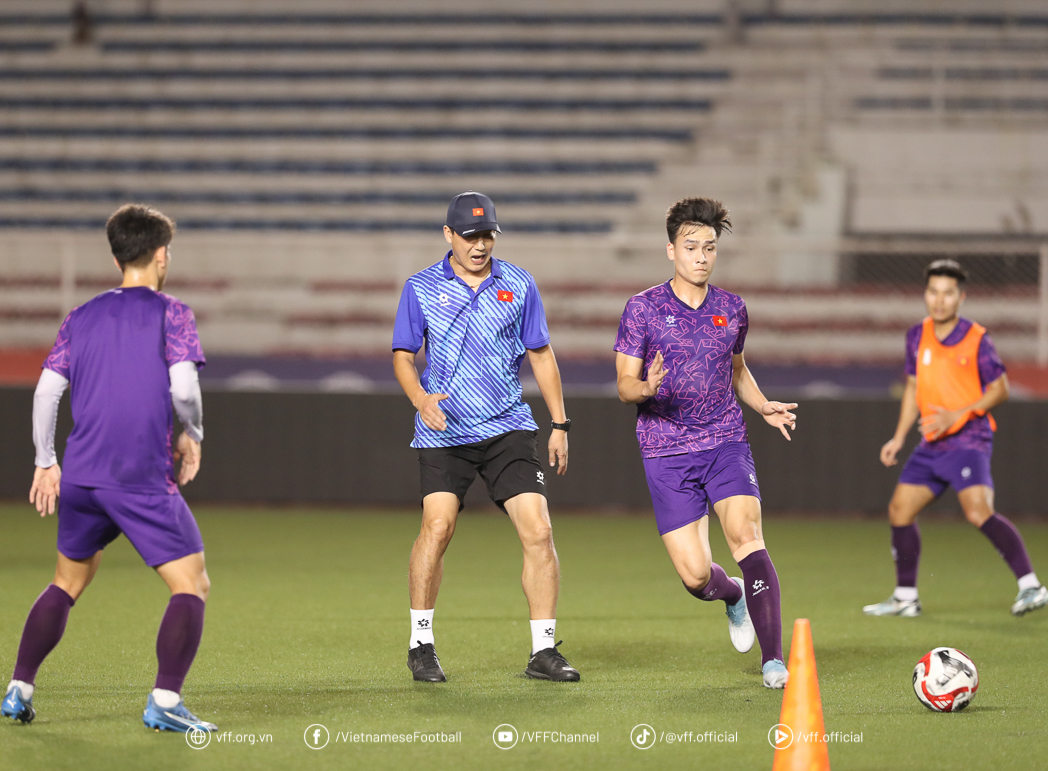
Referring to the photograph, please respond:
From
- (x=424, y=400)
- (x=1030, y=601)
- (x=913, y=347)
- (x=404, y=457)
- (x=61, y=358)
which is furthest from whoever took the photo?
(x=404, y=457)

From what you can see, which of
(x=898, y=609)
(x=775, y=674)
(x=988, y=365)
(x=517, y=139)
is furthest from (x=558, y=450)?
(x=517, y=139)

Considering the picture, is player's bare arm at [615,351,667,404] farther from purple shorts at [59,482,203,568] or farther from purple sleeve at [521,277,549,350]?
purple shorts at [59,482,203,568]

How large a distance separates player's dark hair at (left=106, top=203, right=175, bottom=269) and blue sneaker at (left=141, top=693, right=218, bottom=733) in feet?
5.06

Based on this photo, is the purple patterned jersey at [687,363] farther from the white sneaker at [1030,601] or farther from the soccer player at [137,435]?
the white sneaker at [1030,601]

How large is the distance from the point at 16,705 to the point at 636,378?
277cm

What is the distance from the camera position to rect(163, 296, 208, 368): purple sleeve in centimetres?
459

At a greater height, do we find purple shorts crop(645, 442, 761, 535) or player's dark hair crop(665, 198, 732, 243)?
player's dark hair crop(665, 198, 732, 243)

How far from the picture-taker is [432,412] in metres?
5.53

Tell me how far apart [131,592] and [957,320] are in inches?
205

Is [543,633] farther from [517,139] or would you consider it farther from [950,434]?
[517,139]

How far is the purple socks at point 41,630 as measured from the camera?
473 cm

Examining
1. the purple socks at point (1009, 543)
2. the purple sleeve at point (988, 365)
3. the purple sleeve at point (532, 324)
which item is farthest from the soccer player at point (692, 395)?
the purple socks at point (1009, 543)

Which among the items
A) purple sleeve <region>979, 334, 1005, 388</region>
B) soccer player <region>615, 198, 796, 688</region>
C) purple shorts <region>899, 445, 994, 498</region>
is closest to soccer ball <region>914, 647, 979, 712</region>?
soccer player <region>615, 198, 796, 688</region>

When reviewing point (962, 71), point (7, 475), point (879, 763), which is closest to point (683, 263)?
point (879, 763)
